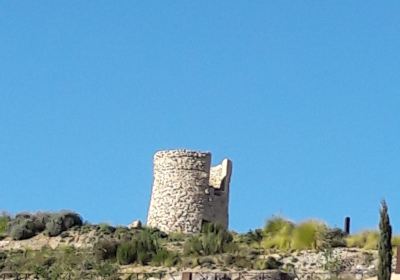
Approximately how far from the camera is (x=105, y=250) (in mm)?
51062

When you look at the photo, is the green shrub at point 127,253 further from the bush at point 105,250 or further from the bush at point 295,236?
the bush at point 295,236

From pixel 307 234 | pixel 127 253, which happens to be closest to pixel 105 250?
pixel 127 253

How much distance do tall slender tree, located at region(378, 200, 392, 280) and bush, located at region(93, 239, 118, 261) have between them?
53.0 ft

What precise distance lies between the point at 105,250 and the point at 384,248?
677 inches

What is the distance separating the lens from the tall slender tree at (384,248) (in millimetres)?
35312

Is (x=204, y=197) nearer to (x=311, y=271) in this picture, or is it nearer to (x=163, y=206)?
(x=163, y=206)

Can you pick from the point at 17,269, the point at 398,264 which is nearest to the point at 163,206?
the point at 17,269

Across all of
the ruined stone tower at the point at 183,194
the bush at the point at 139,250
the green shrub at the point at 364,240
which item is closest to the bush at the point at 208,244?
the bush at the point at 139,250

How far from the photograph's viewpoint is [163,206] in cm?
5616

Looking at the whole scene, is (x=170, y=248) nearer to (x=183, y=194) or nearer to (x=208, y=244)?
(x=208, y=244)

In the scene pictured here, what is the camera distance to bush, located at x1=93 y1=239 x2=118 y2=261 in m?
50.4

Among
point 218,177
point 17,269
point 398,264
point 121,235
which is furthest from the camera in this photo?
point 218,177

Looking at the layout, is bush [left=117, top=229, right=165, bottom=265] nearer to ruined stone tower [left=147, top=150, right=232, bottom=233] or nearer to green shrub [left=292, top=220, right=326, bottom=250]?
ruined stone tower [left=147, top=150, right=232, bottom=233]

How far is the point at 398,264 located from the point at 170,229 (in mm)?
19338
